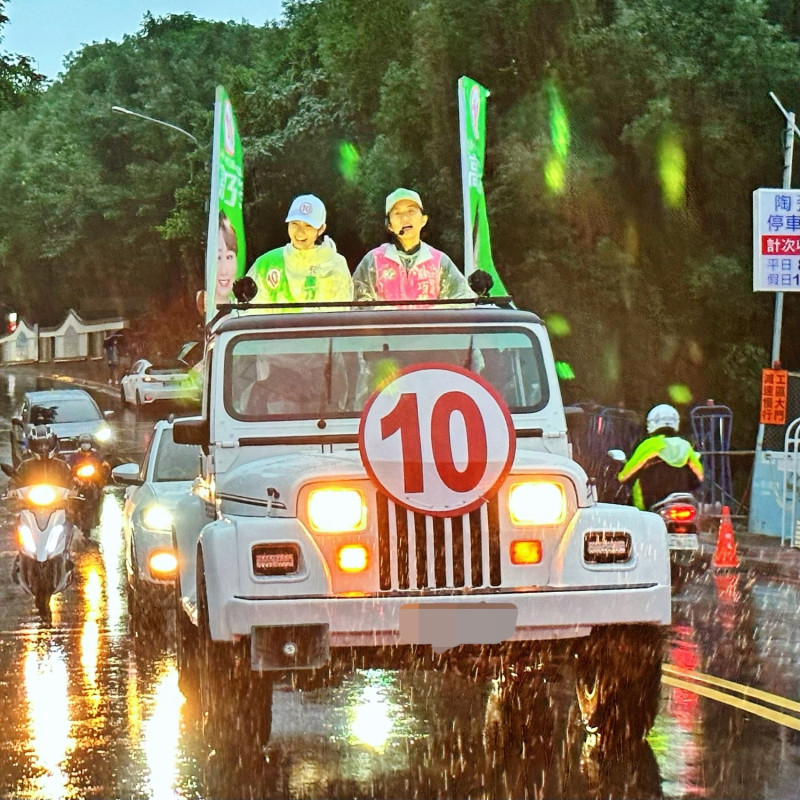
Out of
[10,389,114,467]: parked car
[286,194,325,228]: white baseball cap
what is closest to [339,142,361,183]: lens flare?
[10,389,114,467]: parked car

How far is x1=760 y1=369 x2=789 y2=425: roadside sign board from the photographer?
1984 cm

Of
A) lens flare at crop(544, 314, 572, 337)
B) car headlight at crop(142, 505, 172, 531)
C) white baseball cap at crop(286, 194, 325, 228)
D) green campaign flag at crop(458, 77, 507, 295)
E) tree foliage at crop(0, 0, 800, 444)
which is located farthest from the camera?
lens flare at crop(544, 314, 572, 337)

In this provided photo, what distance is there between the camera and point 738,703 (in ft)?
26.7

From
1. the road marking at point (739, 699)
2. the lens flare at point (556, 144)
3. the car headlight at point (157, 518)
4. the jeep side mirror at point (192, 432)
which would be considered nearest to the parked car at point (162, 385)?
the lens flare at point (556, 144)

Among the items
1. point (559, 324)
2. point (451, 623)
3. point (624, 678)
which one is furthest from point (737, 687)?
point (559, 324)

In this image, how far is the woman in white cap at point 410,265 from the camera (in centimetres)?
958

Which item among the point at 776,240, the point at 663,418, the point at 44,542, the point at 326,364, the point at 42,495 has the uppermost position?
the point at 776,240

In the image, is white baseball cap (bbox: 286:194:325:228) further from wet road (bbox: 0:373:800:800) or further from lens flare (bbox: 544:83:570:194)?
lens flare (bbox: 544:83:570:194)

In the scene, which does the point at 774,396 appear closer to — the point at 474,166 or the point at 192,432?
the point at 474,166

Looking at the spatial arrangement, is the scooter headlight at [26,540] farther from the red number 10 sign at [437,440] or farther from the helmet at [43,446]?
the red number 10 sign at [437,440]

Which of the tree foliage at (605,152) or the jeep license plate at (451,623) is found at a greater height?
the tree foliage at (605,152)

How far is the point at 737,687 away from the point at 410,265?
3.06 m

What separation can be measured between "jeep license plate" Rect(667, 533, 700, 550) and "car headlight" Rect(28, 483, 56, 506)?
15.7ft

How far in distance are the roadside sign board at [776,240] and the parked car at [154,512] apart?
9.46m
